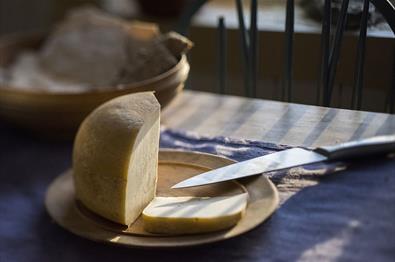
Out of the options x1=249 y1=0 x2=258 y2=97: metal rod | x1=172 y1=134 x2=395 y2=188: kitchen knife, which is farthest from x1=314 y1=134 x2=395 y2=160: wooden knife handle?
x1=249 y1=0 x2=258 y2=97: metal rod

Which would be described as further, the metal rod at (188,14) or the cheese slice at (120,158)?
the metal rod at (188,14)

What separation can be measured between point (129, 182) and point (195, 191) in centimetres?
7

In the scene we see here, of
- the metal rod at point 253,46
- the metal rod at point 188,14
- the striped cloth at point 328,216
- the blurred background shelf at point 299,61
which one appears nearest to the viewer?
the striped cloth at point 328,216

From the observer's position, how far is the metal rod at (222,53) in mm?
849

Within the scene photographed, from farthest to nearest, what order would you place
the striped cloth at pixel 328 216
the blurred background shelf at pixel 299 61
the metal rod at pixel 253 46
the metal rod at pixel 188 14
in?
the metal rod at pixel 188 14 → the metal rod at pixel 253 46 → the blurred background shelf at pixel 299 61 → the striped cloth at pixel 328 216

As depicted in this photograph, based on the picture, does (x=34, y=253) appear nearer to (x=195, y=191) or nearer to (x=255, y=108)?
(x=195, y=191)

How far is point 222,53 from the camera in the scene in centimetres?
87

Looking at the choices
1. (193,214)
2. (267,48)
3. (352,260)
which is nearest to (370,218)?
(352,260)

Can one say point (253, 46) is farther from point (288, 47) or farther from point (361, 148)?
point (361, 148)

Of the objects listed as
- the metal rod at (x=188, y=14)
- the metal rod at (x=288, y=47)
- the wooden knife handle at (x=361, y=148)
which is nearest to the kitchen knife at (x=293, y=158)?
the wooden knife handle at (x=361, y=148)

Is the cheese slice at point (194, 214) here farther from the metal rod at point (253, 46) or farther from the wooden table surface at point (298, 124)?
the metal rod at point (253, 46)

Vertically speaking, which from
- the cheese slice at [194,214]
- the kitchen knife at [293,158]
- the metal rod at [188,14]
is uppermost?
the metal rod at [188,14]

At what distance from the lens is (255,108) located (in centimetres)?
69

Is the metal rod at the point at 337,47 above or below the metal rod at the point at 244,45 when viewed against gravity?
above
